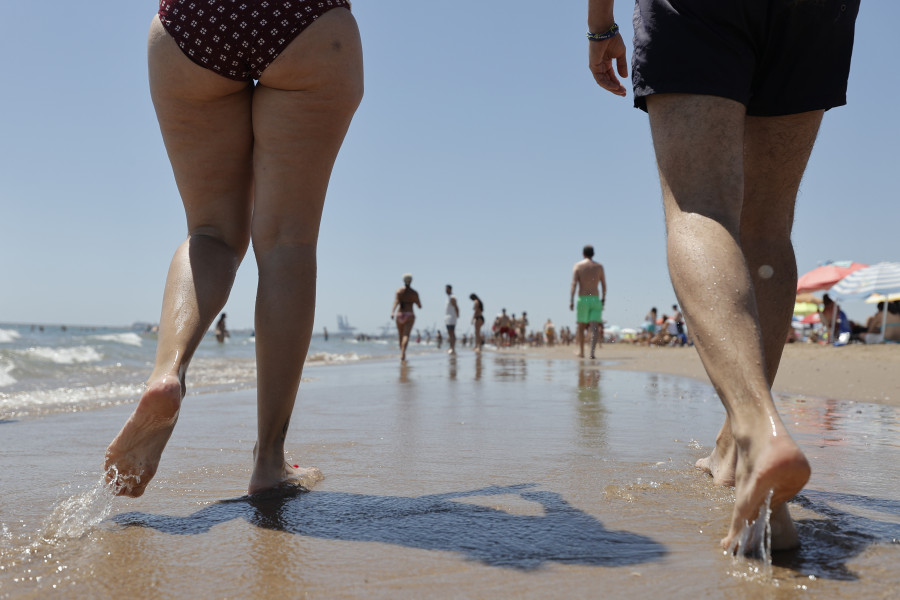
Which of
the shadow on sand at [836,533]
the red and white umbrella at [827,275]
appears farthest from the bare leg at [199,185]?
the red and white umbrella at [827,275]

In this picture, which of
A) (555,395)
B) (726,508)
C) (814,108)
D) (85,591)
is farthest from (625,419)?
(85,591)

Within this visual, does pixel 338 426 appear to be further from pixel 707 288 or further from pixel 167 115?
pixel 707 288

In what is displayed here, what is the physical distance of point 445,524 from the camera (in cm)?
145

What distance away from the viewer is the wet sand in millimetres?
1104

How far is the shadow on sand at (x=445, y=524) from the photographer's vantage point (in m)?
1.25

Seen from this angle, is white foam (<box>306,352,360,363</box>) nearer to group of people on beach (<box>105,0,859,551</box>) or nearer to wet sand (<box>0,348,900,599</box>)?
wet sand (<box>0,348,900,599</box>)

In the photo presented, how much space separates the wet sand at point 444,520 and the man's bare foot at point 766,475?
10 cm

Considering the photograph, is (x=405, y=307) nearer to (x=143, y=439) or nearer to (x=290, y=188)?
(x=290, y=188)

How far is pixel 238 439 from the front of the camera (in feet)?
9.17

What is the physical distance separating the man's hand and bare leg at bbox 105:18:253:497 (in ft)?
3.45

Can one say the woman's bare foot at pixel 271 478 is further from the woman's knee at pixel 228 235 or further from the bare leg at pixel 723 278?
the bare leg at pixel 723 278

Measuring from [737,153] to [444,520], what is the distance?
3.46 ft

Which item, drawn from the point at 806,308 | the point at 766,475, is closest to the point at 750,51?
the point at 766,475

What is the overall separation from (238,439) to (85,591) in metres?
1.75
